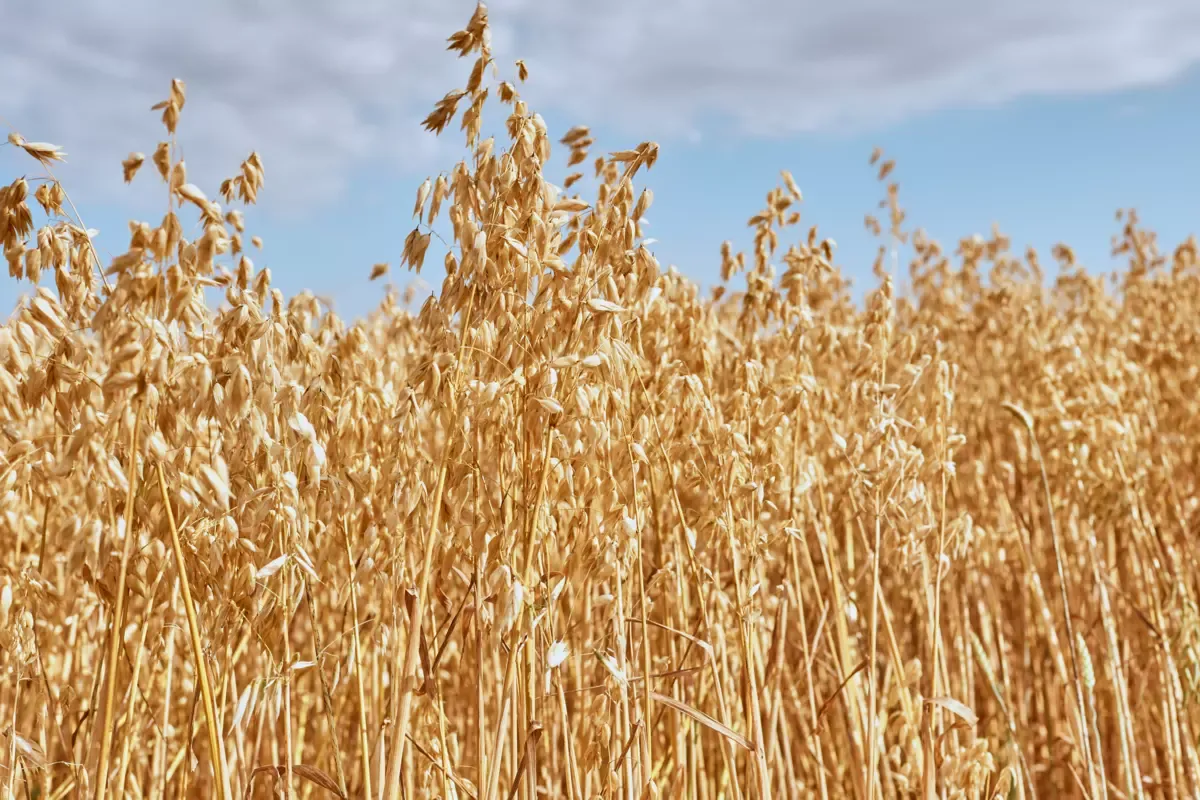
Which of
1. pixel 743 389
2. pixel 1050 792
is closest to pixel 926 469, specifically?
pixel 743 389

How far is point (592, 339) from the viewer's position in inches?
49.3

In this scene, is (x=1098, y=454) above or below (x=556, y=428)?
above

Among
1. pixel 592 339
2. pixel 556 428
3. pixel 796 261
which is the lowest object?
pixel 556 428

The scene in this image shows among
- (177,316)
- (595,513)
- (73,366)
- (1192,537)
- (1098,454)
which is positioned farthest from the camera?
(1192,537)

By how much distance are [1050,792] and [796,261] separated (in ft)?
5.87

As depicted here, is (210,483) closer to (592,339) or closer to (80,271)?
(80,271)

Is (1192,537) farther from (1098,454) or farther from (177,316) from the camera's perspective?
(177,316)

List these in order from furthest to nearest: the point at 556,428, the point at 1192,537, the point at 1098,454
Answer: the point at 1192,537 → the point at 1098,454 → the point at 556,428

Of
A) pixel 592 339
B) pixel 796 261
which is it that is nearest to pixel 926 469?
pixel 796 261

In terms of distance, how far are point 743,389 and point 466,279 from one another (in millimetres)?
618

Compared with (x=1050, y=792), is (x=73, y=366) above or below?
above

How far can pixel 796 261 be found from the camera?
77.3 inches

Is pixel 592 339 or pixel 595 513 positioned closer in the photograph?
pixel 592 339

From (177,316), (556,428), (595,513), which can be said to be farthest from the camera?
(595,513)
